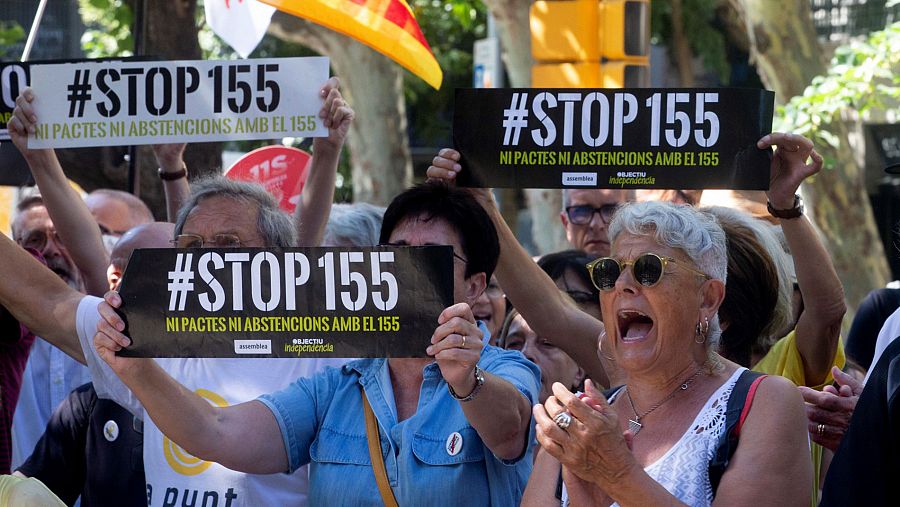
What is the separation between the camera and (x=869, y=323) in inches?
227

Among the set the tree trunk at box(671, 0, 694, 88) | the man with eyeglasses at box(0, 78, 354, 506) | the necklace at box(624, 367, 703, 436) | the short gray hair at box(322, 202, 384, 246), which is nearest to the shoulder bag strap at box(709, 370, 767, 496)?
the necklace at box(624, 367, 703, 436)

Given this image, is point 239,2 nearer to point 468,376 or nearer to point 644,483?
point 468,376

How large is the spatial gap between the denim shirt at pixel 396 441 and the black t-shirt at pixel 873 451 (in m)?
1.05

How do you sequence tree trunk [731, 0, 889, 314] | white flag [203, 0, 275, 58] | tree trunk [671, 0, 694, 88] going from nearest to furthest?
white flag [203, 0, 275, 58] < tree trunk [731, 0, 889, 314] < tree trunk [671, 0, 694, 88]

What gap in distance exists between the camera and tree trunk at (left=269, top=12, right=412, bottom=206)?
43.7 ft

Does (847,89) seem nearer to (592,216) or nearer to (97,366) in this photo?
(592,216)

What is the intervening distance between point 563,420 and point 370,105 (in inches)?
425

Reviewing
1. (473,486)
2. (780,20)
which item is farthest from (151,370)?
(780,20)

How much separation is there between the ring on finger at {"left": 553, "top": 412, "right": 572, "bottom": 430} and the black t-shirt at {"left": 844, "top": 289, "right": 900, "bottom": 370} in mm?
3161

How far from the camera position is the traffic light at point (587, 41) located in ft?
29.5

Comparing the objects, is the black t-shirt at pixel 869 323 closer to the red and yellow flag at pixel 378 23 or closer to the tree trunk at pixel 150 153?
the red and yellow flag at pixel 378 23

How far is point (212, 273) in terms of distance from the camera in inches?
133

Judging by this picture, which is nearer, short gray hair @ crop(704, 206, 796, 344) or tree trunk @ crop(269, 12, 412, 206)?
short gray hair @ crop(704, 206, 796, 344)

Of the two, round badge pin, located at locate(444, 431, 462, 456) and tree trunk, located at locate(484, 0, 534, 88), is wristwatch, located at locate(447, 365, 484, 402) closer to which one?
round badge pin, located at locate(444, 431, 462, 456)
